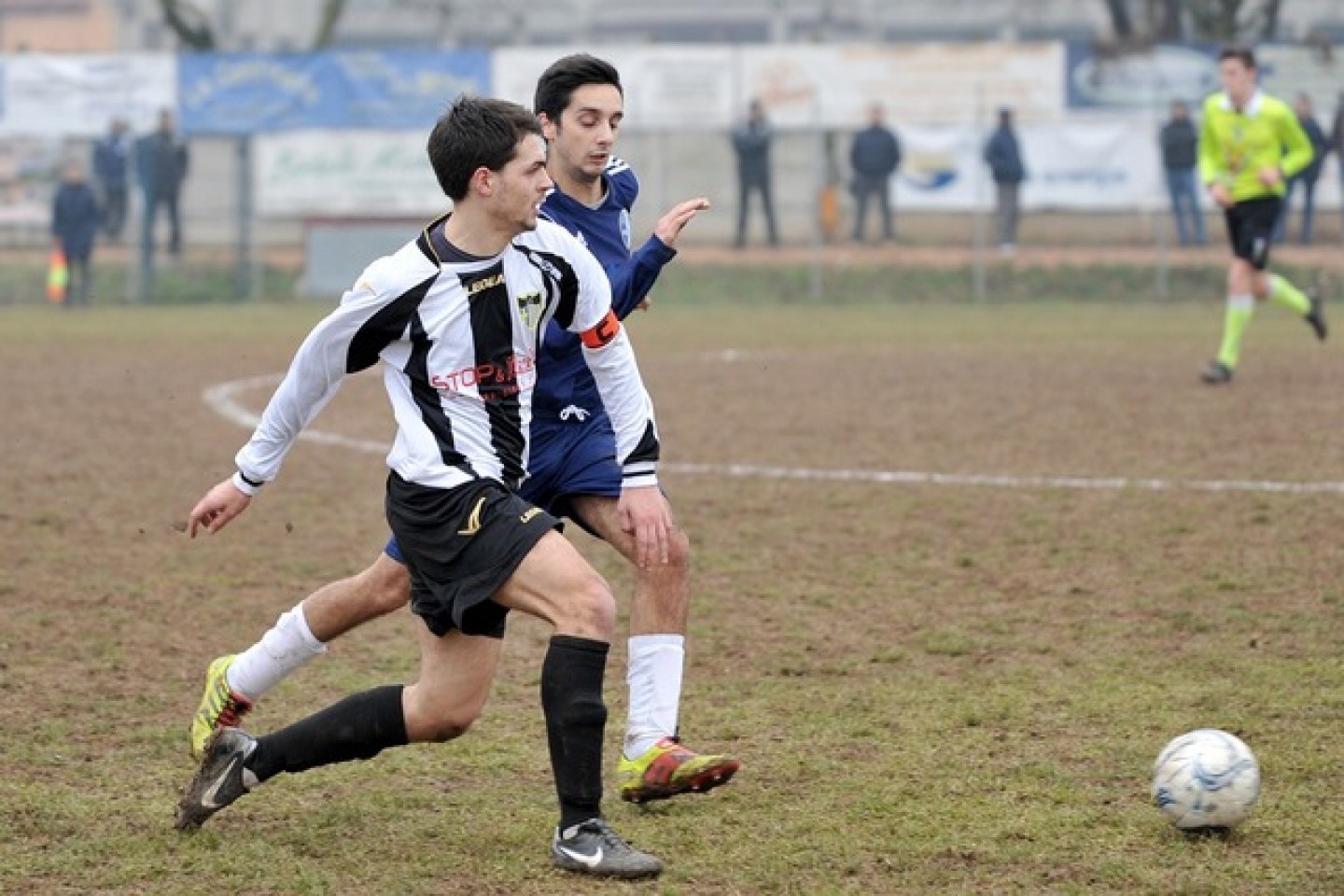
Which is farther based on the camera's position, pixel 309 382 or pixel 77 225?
pixel 77 225

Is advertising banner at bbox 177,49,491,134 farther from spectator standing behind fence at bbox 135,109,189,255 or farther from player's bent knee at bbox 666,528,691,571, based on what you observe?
player's bent knee at bbox 666,528,691,571

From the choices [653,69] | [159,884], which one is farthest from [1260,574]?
[653,69]

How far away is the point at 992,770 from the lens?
222 inches

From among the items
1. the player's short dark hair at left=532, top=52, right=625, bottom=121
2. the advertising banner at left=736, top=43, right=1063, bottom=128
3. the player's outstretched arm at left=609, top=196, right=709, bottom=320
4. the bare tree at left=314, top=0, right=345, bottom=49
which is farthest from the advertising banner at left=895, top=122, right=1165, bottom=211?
the player's outstretched arm at left=609, top=196, right=709, bottom=320

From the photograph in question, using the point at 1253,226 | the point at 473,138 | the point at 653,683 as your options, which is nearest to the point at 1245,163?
the point at 1253,226

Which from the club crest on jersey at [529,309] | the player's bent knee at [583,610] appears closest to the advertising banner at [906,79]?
the club crest on jersey at [529,309]

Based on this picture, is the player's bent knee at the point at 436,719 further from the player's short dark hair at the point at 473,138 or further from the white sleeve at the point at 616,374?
the player's short dark hair at the point at 473,138

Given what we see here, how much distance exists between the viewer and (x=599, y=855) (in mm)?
4766

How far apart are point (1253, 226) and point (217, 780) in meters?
11.1

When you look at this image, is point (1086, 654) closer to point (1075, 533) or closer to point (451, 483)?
point (1075, 533)

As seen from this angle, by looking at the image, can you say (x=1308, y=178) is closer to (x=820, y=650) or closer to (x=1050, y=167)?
(x=1050, y=167)

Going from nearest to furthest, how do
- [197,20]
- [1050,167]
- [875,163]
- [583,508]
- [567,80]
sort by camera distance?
[583,508], [567,80], [1050,167], [875,163], [197,20]

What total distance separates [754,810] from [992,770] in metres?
0.73

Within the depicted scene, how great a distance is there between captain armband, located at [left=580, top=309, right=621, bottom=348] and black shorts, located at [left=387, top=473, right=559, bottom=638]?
49cm
